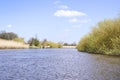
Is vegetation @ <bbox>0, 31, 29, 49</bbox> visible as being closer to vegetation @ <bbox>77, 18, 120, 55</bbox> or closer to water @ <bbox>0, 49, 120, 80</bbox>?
vegetation @ <bbox>77, 18, 120, 55</bbox>

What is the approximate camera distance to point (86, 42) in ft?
274

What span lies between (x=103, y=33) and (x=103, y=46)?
296 cm

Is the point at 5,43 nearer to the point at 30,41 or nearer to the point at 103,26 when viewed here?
the point at 30,41

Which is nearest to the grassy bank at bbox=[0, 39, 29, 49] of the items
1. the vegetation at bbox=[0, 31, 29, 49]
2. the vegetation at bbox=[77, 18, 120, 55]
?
the vegetation at bbox=[0, 31, 29, 49]

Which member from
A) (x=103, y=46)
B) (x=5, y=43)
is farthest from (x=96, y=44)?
(x=5, y=43)

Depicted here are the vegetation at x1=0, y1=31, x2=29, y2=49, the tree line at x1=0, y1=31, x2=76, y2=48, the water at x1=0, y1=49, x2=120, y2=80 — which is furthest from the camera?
the tree line at x1=0, y1=31, x2=76, y2=48

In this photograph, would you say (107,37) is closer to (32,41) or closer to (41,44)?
(32,41)

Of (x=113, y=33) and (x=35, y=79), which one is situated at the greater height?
(x=113, y=33)

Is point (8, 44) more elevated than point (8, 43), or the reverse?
point (8, 43)

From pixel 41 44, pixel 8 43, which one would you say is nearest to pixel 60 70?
pixel 8 43

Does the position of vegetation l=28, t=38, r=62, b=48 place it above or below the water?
above

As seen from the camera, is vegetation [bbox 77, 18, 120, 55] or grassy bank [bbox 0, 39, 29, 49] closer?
vegetation [bbox 77, 18, 120, 55]

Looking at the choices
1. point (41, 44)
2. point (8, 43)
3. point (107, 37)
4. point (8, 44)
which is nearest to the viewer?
point (107, 37)

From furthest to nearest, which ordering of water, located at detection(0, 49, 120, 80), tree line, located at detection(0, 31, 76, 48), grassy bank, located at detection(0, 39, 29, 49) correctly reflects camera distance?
tree line, located at detection(0, 31, 76, 48) < grassy bank, located at detection(0, 39, 29, 49) < water, located at detection(0, 49, 120, 80)
